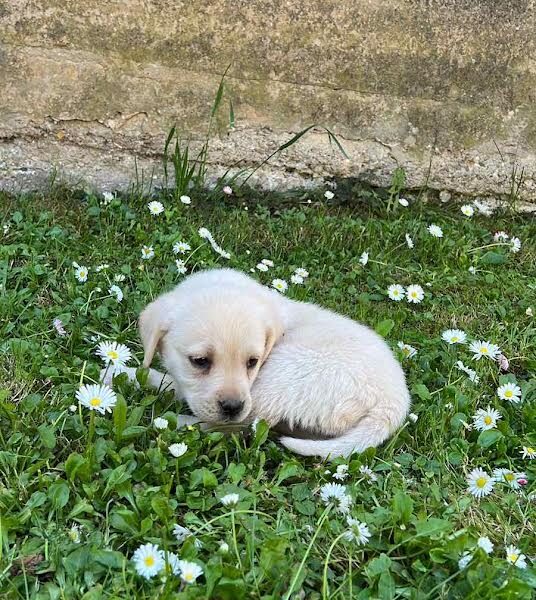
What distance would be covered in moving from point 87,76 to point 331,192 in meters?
1.68

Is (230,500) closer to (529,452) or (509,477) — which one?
(509,477)

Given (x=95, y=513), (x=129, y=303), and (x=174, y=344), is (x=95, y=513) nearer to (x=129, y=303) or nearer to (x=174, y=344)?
(x=174, y=344)

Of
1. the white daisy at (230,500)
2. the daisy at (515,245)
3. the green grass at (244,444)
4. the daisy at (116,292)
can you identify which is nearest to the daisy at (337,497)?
the green grass at (244,444)

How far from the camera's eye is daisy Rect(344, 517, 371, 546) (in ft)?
7.34

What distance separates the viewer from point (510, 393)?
128 inches

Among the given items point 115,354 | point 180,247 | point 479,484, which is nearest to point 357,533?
point 479,484

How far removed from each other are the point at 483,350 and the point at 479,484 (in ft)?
3.28

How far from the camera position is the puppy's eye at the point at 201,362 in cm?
287

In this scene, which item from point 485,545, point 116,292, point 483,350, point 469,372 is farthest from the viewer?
point 116,292

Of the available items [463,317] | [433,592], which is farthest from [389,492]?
[463,317]

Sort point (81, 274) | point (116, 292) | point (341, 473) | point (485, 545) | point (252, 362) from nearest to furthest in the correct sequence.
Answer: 1. point (485, 545)
2. point (341, 473)
3. point (252, 362)
4. point (116, 292)
5. point (81, 274)

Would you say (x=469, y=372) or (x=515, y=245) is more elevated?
(x=469, y=372)

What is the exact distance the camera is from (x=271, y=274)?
162 inches

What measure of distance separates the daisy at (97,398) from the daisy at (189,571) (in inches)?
27.7
